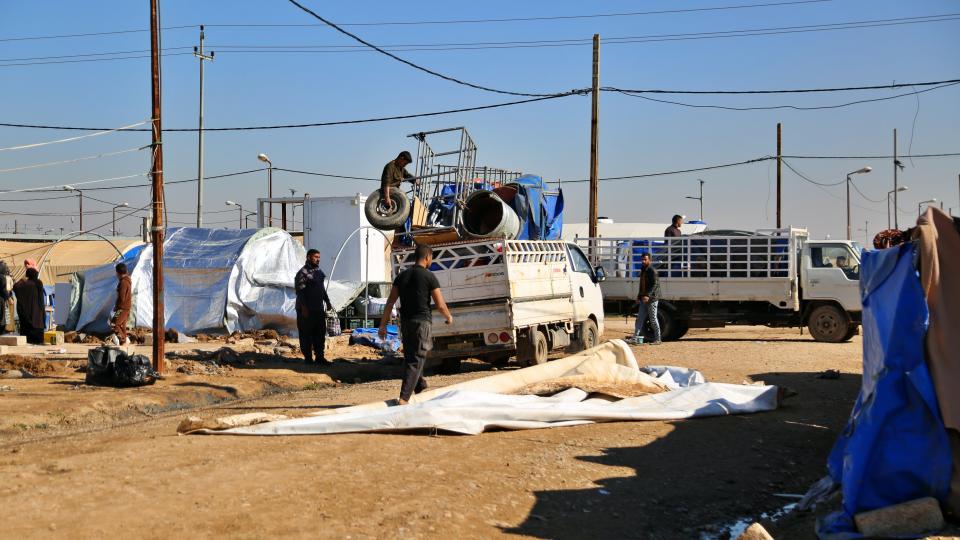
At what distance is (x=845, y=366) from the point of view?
15883 mm

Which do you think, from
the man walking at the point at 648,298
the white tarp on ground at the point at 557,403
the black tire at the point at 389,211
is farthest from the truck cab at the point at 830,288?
the black tire at the point at 389,211

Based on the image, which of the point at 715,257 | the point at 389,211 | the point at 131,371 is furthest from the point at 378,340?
the point at 715,257

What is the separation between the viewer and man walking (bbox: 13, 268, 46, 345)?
745 inches

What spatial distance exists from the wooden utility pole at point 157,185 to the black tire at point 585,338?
7.44 metres

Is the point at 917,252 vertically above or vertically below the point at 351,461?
above

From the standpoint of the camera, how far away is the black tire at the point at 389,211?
15445 millimetres

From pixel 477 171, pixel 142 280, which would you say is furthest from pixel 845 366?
pixel 142 280

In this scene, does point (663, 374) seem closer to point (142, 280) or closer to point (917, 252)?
point (917, 252)

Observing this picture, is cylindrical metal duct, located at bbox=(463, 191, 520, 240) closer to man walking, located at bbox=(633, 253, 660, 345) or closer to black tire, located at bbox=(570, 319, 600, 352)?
black tire, located at bbox=(570, 319, 600, 352)

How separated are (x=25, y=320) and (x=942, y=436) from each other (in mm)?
18402

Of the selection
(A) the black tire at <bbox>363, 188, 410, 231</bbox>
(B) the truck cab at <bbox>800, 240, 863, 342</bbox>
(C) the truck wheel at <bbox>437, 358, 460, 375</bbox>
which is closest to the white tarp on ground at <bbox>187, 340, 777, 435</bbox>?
(C) the truck wheel at <bbox>437, 358, 460, 375</bbox>

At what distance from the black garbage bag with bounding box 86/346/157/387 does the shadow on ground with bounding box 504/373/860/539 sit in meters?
7.83

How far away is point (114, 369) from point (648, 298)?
10981 millimetres

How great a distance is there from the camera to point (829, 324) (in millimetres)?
21250
